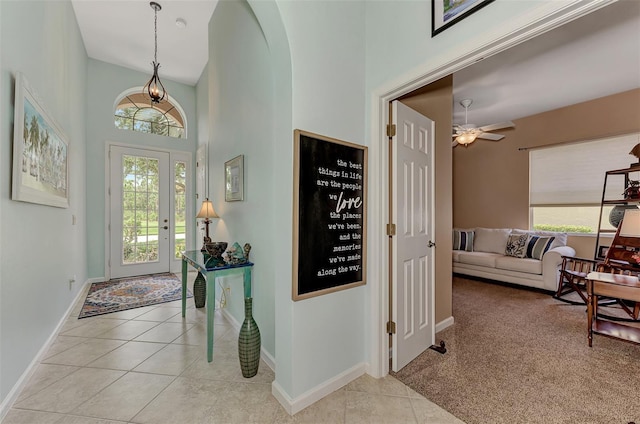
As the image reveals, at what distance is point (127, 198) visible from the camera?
4.89 metres

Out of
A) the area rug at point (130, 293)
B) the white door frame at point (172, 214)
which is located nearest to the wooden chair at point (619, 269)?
the area rug at point (130, 293)

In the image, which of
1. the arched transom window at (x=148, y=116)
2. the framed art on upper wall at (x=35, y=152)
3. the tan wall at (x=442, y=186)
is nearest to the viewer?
the framed art on upper wall at (x=35, y=152)

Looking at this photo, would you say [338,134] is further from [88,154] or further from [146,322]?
[88,154]

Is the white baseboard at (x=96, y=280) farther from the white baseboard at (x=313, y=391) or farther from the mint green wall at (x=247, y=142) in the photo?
the white baseboard at (x=313, y=391)

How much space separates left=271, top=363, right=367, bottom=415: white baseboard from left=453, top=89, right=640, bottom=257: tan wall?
4824mm

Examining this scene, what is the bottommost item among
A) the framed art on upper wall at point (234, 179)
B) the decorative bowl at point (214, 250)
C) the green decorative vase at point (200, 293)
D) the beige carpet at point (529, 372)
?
the beige carpet at point (529, 372)

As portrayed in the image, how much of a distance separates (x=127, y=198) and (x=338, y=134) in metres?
4.59

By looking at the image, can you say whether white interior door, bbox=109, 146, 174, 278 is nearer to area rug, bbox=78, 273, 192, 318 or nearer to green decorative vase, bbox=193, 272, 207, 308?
area rug, bbox=78, 273, 192, 318

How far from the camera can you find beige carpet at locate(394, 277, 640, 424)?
66.2 inches

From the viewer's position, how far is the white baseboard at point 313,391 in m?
1.66

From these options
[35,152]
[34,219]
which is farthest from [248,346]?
[35,152]

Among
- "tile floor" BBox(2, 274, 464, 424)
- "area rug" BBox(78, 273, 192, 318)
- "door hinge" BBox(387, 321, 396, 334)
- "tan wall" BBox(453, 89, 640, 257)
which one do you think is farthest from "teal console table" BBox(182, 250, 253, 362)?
"tan wall" BBox(453, 89, 640, 257)

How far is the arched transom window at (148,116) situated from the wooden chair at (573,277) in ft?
21.3

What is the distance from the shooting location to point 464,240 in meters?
5.42
